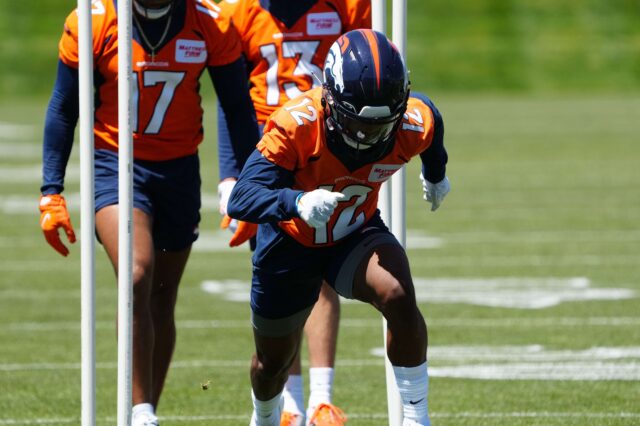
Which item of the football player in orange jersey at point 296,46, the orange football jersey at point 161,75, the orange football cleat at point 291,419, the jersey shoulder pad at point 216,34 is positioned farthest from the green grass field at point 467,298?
the jersey shoulder pad at point 216,34

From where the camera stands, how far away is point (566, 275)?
11.3 m

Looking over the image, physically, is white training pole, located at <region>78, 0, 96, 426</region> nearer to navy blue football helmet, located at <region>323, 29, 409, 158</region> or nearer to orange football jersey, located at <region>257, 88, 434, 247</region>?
orange football jersey, located at <region>257, 88, 434, 247</region>

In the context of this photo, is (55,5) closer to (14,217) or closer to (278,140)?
(14,217)

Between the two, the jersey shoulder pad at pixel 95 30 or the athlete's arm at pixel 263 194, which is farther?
the jersey shoulder pad at pixel 95 30

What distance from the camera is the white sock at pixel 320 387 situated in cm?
655

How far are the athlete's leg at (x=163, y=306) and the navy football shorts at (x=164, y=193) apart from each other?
0.09 m

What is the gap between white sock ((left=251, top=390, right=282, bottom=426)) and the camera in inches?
237

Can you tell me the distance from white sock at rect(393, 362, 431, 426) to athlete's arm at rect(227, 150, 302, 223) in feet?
2.59

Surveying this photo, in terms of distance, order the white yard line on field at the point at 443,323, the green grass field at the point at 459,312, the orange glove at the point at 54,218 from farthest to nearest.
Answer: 1. the white yard line on field at the point at 443,323
2. the green grass field at the point at 459,312
3. the orange glove at the point at 54,218

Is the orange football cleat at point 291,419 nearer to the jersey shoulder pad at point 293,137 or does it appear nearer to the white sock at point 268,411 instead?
the white sock at point 268,411

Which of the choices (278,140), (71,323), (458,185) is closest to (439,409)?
(278,140)

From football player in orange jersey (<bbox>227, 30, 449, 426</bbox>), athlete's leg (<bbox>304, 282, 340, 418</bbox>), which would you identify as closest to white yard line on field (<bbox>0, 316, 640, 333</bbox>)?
athlete's leg (<bbox>304, 282, 340, 418</bbox>)

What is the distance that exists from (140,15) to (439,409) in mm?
2506

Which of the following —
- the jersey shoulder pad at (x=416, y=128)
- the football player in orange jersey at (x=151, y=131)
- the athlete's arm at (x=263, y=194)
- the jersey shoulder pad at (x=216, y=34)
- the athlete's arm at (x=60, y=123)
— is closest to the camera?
the athlete's arm at (x=263, y=194)
